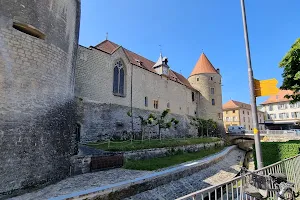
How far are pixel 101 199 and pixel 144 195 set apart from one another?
2.15 meters

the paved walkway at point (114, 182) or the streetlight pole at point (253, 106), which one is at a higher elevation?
the streetlight pole at point (253, 106)

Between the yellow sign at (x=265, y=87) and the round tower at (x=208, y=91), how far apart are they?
31.8 meters

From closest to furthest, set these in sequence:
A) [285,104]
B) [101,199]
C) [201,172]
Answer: [101,199] < [201,172] < [285,104]

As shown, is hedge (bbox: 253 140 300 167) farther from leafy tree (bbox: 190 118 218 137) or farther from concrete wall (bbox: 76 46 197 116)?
leafy tree (bbox: 190 118 218 137)

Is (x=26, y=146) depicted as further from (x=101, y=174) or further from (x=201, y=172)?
(x=201, y=172)

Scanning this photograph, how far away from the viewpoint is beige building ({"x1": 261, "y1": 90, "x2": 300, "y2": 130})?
4578cm

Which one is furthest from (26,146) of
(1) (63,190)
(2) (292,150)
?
(2) (292,150)

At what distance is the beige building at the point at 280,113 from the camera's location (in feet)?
150

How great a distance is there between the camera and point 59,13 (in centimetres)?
1045

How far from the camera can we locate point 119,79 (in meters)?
20.9

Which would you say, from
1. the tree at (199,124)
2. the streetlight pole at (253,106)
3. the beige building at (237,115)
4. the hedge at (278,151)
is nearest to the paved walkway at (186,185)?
the hedge at (278,151)

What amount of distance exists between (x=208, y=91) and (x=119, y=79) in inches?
847

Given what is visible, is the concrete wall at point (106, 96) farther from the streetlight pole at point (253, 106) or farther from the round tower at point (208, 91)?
the streetlight pole at point (253, 106)

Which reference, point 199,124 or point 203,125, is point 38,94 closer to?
point 199,124
